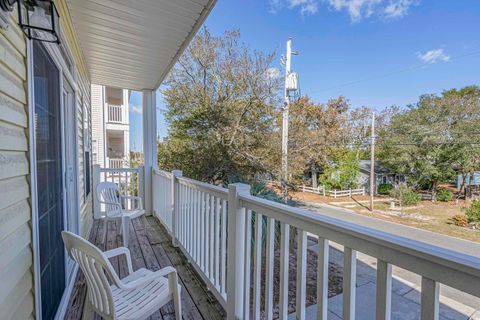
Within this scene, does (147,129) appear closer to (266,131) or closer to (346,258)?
(266,131)

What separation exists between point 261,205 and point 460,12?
19242mm

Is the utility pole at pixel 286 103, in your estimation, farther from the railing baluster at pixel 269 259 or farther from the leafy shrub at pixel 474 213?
the leafy shrub at pixel 474 213

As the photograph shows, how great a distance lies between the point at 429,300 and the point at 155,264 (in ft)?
9.15

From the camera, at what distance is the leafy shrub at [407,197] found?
15320 mm

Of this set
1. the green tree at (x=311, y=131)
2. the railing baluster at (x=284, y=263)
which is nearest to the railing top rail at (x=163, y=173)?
the railing baluster at (x=284, y=263)

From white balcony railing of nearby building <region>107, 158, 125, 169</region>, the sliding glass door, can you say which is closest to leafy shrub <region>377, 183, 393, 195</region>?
white balcony railing of nearby building <region>107, 158, 125, 169</region>

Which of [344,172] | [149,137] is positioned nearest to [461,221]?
[344,172]

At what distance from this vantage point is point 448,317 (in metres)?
2.56

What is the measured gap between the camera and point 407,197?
50.3 feet

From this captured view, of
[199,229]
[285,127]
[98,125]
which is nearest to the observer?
[199,229]

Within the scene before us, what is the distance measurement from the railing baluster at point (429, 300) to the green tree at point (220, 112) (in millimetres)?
5755

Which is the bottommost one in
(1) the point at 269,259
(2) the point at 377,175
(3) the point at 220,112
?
(2) the point at 377,175

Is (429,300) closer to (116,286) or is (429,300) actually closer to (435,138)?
(116,286)

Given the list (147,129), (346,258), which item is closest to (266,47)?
(147,129)
